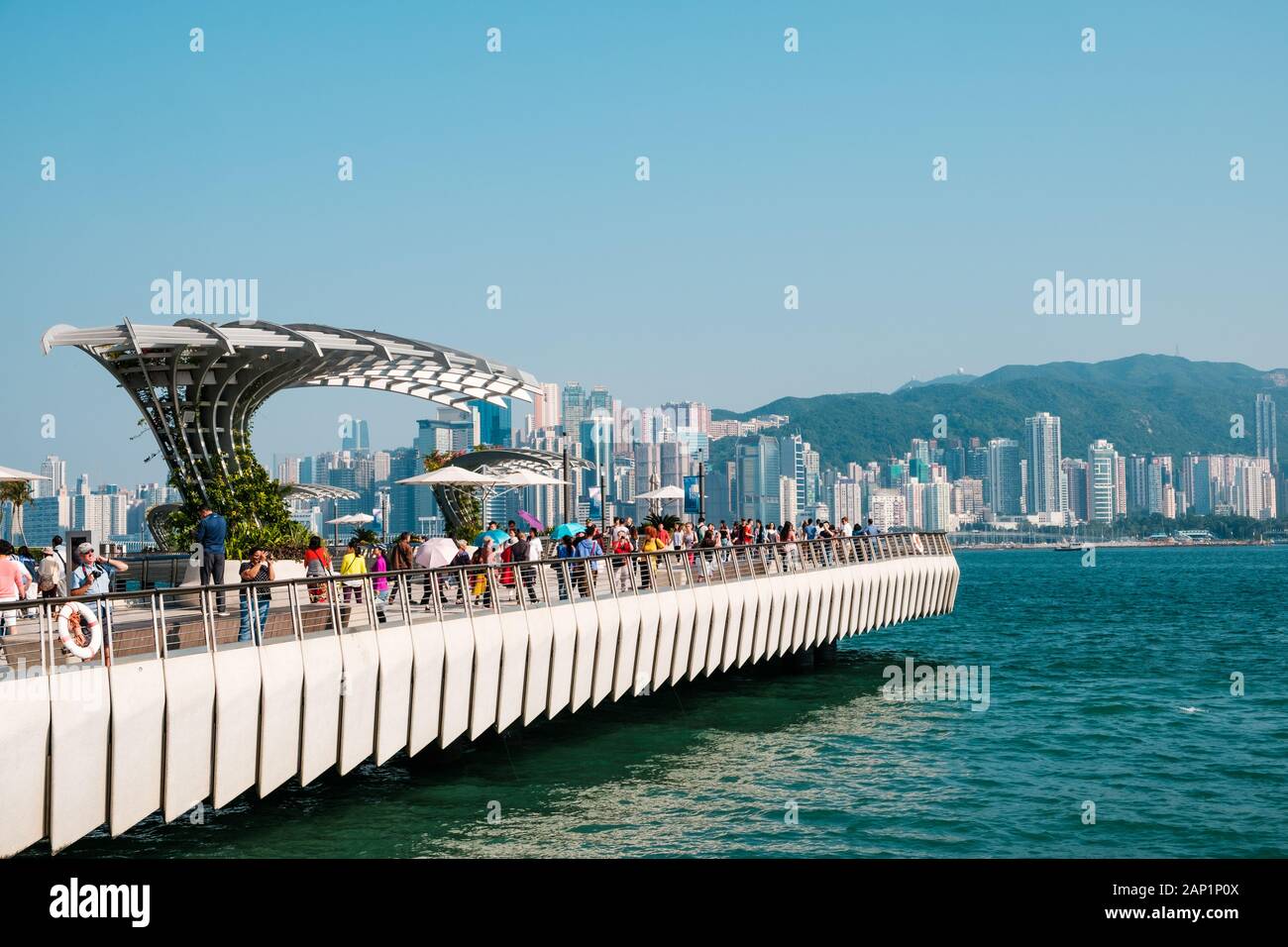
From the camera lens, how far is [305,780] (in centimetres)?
1430

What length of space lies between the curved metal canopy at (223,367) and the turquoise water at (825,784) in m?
11.0

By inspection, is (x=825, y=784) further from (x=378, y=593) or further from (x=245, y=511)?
(x=245, y=511)

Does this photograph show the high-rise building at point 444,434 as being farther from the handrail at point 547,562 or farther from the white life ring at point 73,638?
the white life ring at point 73,638

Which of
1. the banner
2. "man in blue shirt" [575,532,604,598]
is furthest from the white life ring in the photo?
the banner

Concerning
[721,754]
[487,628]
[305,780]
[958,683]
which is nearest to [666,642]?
[721,754]

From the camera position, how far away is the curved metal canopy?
29062 millimetres

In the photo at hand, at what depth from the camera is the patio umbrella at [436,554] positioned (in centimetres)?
1992

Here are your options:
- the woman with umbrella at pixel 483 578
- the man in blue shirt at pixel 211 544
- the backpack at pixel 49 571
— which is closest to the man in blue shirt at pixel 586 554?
the woman with umbrella at pixel 483 578

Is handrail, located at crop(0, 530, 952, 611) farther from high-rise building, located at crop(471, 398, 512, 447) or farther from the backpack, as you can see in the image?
high-rise building, located at crop(471, 398, 512, 447)

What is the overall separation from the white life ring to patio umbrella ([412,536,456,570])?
7962 mm

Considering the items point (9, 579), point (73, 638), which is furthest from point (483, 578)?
point (73, 638)
